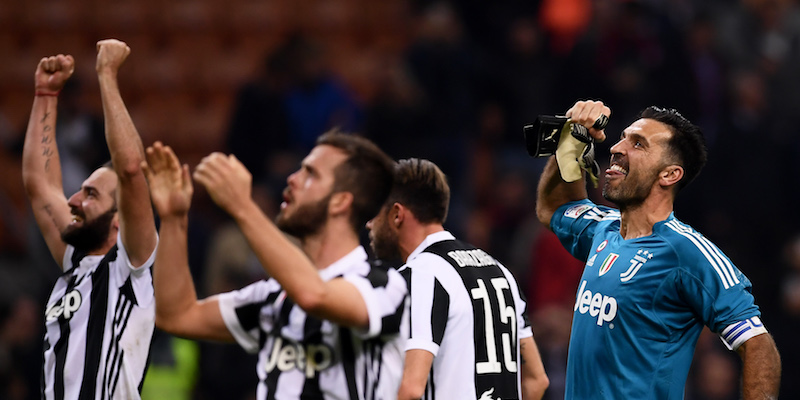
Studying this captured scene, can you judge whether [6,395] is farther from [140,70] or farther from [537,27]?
[537,27]

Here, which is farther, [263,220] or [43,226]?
[43,226]

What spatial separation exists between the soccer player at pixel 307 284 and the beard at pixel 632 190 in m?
1.69

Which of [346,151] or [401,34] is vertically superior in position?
[401,34]

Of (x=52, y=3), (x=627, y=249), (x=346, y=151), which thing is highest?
(x=52, y=3)

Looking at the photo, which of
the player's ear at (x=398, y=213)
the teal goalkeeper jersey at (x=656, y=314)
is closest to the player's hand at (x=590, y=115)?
the teal goalkeeper jersey at (x=656, y=314)

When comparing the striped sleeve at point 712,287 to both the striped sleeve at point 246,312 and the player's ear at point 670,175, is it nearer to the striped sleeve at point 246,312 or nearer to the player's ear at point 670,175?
the player's ear at point 670,175

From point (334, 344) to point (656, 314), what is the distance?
1888 mm

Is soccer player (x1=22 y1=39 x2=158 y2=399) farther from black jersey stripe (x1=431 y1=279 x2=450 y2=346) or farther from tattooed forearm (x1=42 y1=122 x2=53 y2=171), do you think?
black jersey stripe (x1=431 y1=279 x2=450 y2=346)

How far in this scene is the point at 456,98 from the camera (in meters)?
11.2

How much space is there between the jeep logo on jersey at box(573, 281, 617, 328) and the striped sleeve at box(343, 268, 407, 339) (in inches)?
60.8

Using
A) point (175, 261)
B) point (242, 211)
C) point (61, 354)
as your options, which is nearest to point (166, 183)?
point (175, 261)

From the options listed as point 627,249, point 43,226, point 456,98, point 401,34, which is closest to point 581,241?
point 627,249

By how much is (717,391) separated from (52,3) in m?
9.77

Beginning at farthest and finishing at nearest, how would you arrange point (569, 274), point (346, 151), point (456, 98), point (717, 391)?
point (456, 98)
point (569, 274)
point (717, 391)
point (346, 151)
